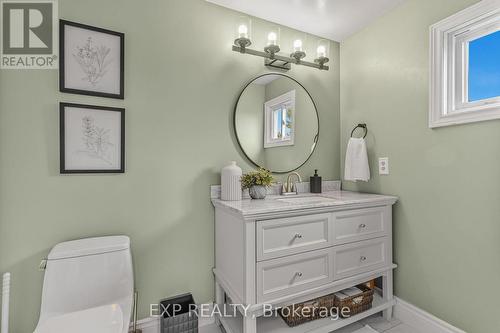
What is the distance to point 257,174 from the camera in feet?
5.73

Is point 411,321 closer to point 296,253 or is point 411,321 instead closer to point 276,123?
point 296,253

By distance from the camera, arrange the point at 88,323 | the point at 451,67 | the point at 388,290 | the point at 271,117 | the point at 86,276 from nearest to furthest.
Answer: the point at 88,323 → the point at 86,276 → the point at 451,67 → the point at 388,290 → the point at 271,117

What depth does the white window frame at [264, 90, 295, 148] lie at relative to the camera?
1961mm

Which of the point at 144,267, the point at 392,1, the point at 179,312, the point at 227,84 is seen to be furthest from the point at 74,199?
the point at 392,1

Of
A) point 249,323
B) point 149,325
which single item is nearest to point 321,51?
point 249,323

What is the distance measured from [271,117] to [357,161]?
813 mm

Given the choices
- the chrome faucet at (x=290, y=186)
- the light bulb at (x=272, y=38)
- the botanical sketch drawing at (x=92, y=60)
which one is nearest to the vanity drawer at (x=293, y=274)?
the chrome faucet at (x=290, y=186)

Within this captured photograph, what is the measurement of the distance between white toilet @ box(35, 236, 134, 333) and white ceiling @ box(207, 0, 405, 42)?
6.14 ft

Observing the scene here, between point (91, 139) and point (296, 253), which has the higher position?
point (91, 139)

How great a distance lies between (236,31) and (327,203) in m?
1.50

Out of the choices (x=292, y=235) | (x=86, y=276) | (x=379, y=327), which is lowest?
(x=379, y=327)

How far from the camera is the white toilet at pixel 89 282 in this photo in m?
1.14

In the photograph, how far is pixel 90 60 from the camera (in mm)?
1447

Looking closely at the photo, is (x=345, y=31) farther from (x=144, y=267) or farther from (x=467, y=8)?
(x=144, y=267)
